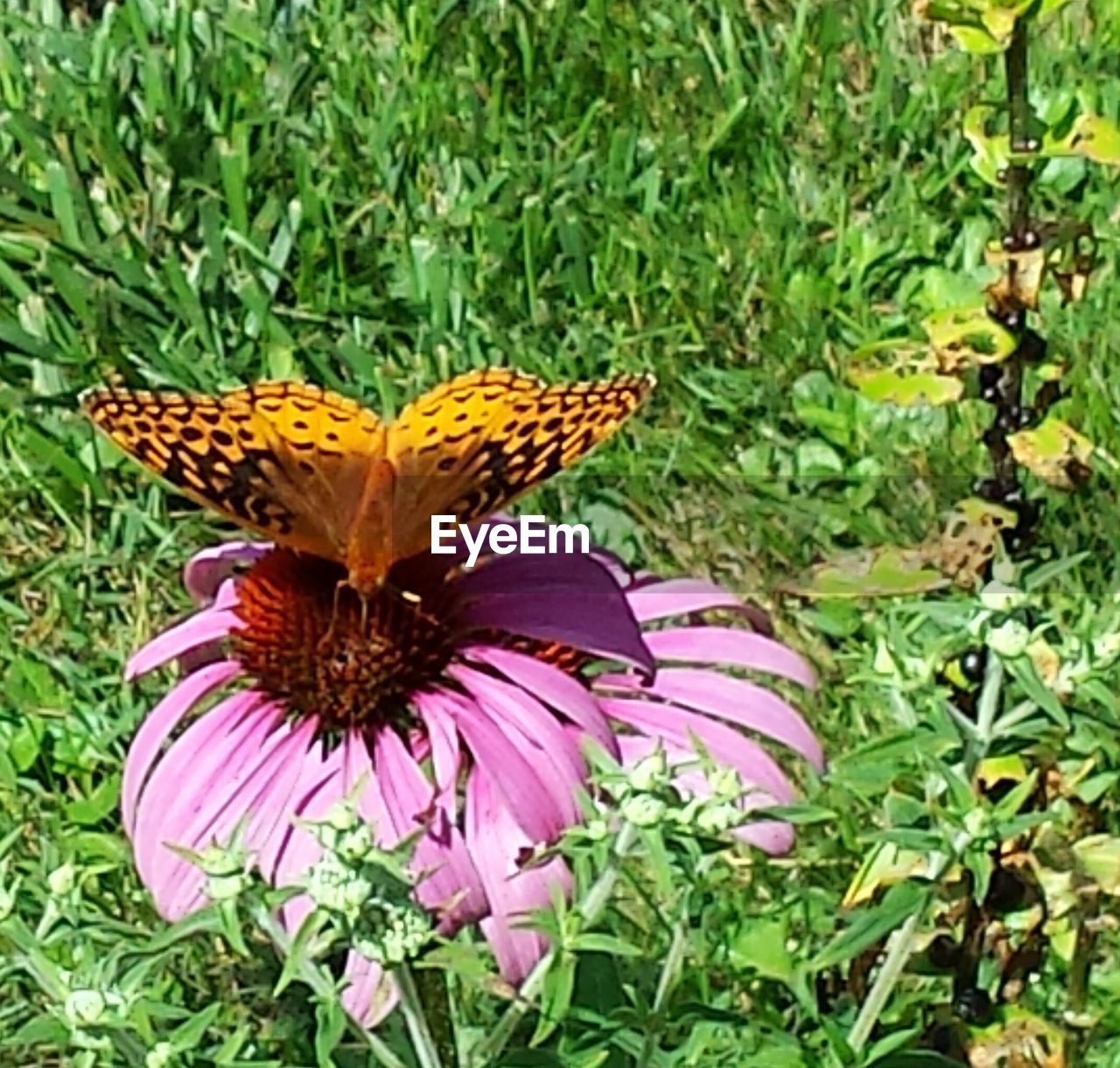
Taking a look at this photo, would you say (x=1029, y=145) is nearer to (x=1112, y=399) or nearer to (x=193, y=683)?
(x=193, y=683)

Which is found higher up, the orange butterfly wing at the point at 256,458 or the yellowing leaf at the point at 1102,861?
the orange butterfly wing at the point at 256,458

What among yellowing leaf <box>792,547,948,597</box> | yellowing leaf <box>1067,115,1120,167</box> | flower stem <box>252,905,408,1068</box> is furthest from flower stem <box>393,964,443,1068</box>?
yellowing leaf <box>1067,115,1120,167</box>

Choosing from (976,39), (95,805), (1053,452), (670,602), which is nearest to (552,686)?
(670,602)

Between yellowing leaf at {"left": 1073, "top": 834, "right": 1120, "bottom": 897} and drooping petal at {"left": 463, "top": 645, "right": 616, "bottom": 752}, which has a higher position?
drooping petal at {"left": 463, "top": 645, "right": 616, "bottom": 752}

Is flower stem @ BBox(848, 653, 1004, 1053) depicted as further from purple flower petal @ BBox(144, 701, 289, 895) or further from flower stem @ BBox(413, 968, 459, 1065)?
purple flower petal @ BBox(144, 701, 289, 895)

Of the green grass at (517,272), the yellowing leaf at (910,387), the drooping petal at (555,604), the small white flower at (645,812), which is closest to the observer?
the small white flower at (645,812)

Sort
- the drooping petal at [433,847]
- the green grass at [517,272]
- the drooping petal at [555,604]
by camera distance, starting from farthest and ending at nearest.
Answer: the green grass at [517,272], the drooping petal at [555,604], the drooping petal at [433,847]

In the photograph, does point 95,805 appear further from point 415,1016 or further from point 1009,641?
point 1009,641

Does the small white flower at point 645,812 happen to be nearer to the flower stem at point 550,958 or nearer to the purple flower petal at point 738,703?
the flower stem at point 550,958

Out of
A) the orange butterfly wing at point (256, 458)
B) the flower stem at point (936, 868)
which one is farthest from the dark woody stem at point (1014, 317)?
the orange butterfly wing at point (256, 458)
